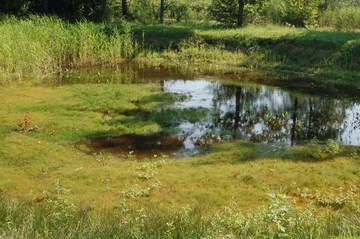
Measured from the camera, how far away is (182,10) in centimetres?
Answer: 2992

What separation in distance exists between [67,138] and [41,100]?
339 cm

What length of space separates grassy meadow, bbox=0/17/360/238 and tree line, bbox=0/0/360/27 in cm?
411

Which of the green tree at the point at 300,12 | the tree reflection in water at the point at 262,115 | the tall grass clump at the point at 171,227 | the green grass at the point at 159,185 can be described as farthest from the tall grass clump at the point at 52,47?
the tall grass clump at the point at 171,227

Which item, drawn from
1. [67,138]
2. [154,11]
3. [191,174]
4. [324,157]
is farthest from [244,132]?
[154,11]

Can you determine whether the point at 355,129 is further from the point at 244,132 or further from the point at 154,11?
the point at 154,11

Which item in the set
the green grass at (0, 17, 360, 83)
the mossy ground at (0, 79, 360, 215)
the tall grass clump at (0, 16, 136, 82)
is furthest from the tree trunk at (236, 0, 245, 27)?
the mossy ground at (0, 79, 360, 215)

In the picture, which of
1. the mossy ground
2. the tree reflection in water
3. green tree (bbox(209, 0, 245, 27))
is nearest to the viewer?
the mossy ground

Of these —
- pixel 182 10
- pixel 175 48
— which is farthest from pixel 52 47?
pixel 182 10

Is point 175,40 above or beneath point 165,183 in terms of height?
above

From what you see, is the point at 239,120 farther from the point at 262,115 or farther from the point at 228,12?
the point at 228,12

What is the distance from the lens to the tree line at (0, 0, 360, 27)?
2376 centimetres

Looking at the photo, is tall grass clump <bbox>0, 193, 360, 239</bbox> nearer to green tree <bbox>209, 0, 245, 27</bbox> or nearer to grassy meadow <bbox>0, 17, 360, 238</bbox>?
grassy meadow <bbox>0, 17, 360, 238</bbox>

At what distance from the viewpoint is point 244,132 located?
1102 centimetres

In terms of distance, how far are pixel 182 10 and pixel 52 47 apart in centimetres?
1459
